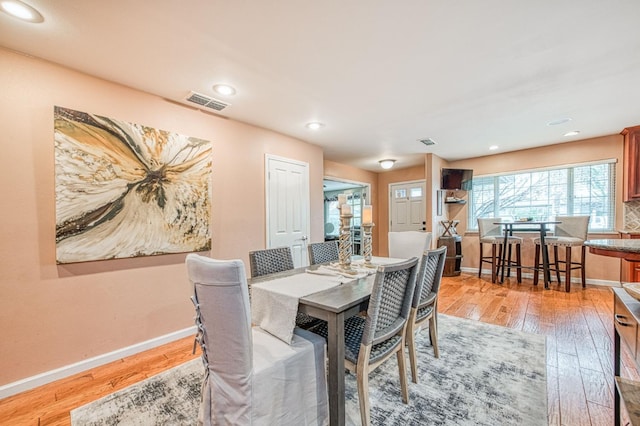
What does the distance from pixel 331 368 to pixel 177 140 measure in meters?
2.55

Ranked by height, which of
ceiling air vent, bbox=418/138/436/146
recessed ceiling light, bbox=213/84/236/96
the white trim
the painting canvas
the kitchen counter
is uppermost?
recessed ceiling light, bbox=213/84/236/96

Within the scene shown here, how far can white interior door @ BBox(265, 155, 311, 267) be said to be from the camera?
365 centimetres

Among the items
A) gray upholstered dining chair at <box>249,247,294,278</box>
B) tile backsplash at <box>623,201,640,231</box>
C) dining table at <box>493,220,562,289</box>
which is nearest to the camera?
gray upholstered dining chair at <box>249,247,294,278</box>

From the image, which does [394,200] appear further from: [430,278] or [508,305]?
[430,278]

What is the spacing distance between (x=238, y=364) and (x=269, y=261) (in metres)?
1.15

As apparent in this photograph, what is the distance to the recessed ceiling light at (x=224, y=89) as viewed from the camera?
8.10 feet

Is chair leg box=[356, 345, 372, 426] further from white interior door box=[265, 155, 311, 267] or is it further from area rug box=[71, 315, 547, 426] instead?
white interior door box=[265, 155, 311, 267]

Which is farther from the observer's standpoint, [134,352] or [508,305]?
[508,305]

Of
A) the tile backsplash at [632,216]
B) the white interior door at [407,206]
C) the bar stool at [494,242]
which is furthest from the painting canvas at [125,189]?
the tile backsplash at [632,216]

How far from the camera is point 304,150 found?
423 centimetres

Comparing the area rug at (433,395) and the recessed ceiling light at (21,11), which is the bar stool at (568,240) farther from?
the recessed ceiling light at (21,11)

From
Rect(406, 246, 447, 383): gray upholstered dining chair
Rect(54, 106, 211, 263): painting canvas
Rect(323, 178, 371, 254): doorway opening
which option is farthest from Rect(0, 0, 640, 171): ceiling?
Rect(323, 178, 371, 254): doorway opening

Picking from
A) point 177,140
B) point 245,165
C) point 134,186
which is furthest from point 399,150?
point 134,186

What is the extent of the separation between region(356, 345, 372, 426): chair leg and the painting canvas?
2131mm
